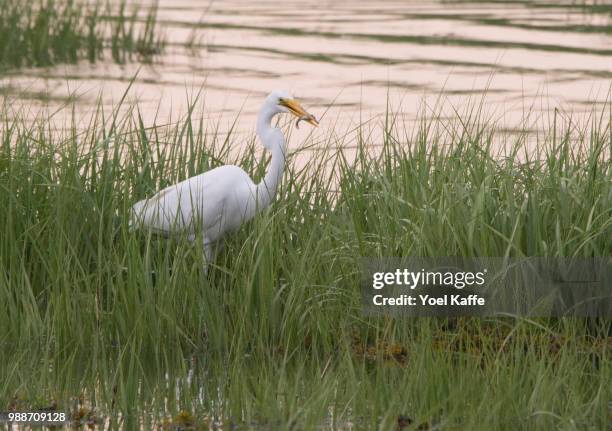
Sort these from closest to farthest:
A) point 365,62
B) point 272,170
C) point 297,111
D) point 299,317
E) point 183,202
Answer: point 299,317 → point 183,202 → point 272,170 → point 297,111 → point 365,62

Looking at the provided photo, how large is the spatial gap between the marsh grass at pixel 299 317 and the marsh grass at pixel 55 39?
29.4 ft

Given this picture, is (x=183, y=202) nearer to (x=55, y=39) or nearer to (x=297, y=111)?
(x=297, y=111)

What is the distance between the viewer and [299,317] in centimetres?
493

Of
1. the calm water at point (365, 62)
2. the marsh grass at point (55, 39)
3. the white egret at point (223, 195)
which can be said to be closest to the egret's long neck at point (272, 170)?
the white egret at point (223, 195)

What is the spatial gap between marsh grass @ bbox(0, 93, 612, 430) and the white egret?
11 cm

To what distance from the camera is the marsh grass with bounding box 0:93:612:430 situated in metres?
4.09

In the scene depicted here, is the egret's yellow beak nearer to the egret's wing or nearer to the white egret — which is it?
the white egret

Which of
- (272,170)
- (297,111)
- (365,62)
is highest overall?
(365,62)

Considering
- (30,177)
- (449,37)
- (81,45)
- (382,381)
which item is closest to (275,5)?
(449,37)

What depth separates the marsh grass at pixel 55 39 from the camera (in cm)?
1456

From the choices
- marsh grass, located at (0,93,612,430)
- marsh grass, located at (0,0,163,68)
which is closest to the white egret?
marsh grass, located at (0,93,612,430)

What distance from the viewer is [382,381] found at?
167 inches

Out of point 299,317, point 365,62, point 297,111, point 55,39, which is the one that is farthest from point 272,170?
point 55,39

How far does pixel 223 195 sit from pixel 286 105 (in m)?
0.67
